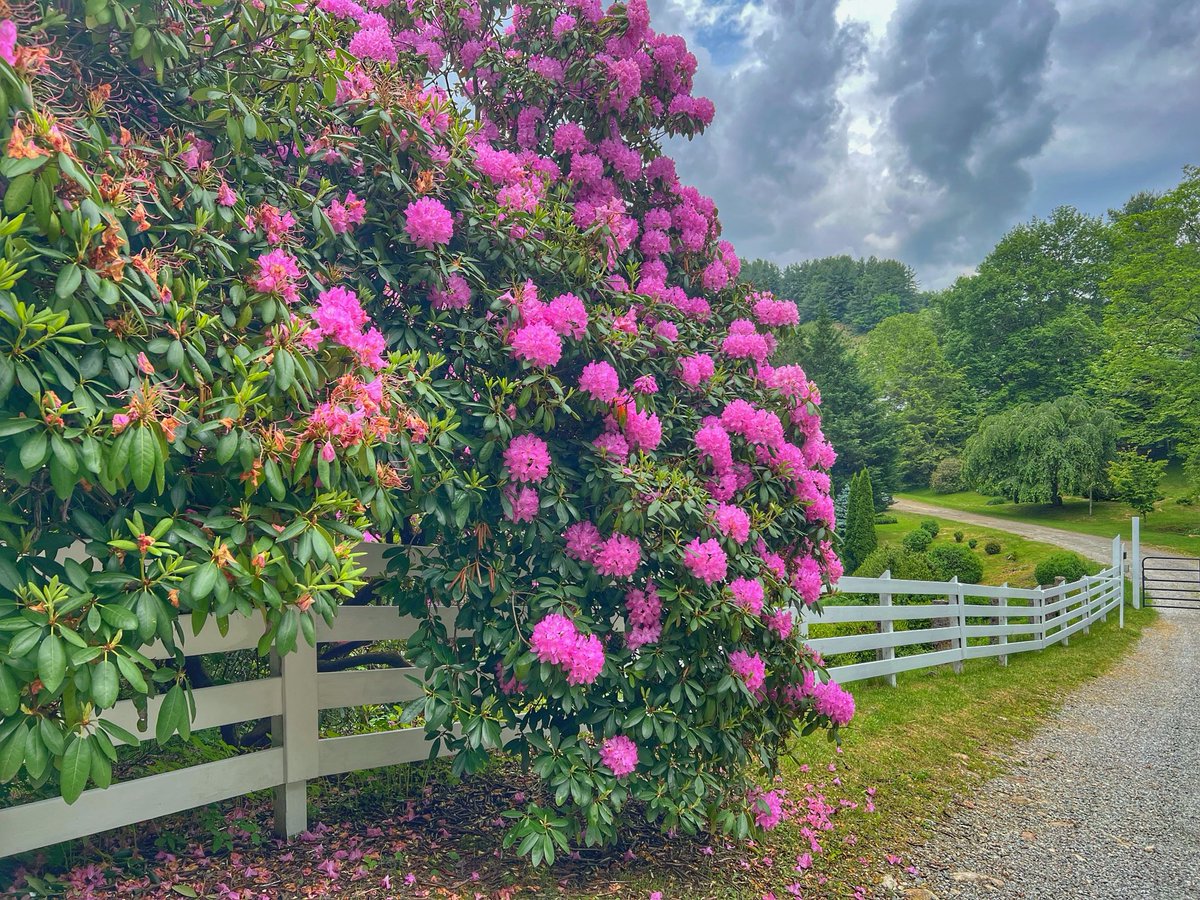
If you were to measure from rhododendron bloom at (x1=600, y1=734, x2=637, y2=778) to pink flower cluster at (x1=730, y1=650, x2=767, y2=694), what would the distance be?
0.52 metres

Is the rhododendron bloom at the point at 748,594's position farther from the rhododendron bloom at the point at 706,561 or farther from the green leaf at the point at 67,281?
the green leaf at the point at 67,281

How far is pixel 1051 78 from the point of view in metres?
Result: 19.2

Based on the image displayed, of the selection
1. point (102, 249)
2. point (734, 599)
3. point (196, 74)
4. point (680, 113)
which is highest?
point (680, 113)

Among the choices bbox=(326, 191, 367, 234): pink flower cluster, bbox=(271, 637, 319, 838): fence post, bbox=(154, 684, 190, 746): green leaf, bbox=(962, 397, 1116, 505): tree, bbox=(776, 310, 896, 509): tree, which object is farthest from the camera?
bbox=(776, 310, 896, 509): tree

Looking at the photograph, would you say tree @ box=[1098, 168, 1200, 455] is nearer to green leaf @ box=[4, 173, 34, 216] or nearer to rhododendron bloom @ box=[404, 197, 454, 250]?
rhododendron bloom @ box=[404, 197, 454, 250]

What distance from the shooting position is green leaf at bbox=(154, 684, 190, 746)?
5.68 feet

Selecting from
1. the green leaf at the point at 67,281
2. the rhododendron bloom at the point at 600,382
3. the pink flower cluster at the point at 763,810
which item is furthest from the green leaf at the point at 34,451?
the pink flower cluster at the point at 763,810

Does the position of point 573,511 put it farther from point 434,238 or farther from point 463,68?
point 463,68

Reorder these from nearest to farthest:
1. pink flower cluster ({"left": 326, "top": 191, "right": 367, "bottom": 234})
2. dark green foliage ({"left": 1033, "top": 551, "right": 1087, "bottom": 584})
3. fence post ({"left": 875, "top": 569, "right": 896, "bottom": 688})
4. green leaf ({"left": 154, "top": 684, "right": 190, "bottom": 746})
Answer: green leaf ({"left": 154, "top": 684, "right": 190, "bottom": 746}) → pink flower cluster ({"left": 326, "top": 191, "right": 367, "bottom": 234}) → fence post ({"left": 875, "top": 569, "right": 896, "bottom": 688}) → dark green foliage ({"left": 1033, "top": 551, "right": 1087, "bottom": 584})

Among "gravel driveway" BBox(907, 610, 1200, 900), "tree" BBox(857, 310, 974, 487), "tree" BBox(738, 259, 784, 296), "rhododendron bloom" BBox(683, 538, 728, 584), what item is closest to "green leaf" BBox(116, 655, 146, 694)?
"rhododendron bloom" BBox(683, 538, 728, 584)

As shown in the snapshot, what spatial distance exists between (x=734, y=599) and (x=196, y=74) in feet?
8.18

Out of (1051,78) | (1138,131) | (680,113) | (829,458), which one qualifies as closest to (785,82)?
(680,113)

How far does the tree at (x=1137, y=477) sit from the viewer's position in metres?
23.2

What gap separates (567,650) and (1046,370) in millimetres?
37529
